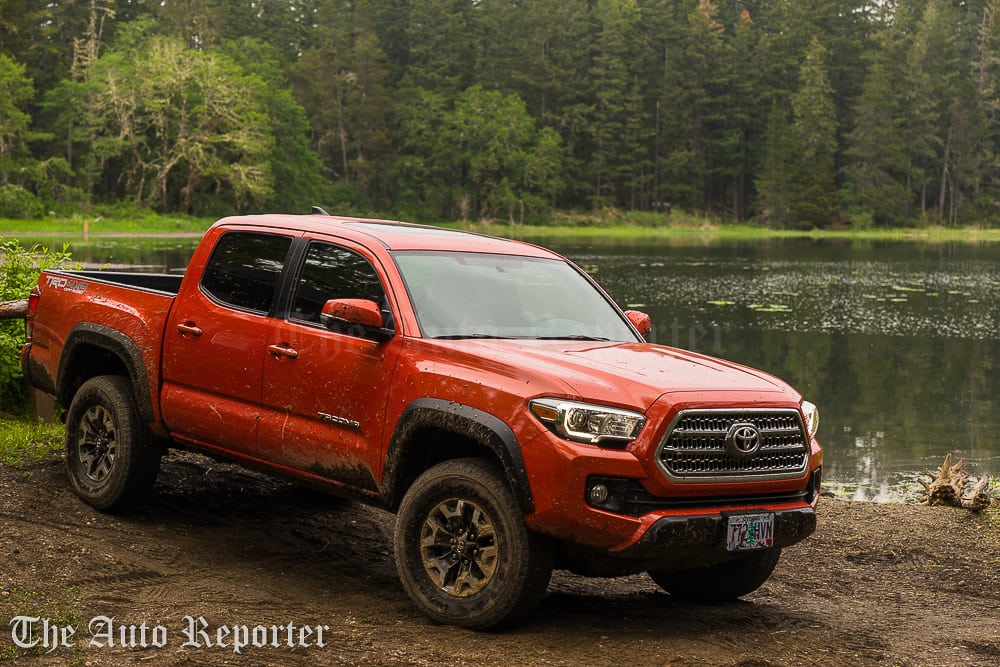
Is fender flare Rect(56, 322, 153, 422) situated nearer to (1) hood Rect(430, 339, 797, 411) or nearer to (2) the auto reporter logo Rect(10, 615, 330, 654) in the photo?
(2) the auto reporter logo Rect(10, 615, 330, 654)

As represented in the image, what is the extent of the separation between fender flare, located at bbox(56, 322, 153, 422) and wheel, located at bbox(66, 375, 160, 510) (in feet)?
0.41

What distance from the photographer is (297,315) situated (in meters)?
6.75

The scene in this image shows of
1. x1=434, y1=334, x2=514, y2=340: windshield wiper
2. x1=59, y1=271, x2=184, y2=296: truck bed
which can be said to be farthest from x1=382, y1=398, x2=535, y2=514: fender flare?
x1=59, y1=271, x2=184, y2=296: truck bed

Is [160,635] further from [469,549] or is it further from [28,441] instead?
[28,441]

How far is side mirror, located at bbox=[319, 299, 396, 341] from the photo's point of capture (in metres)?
6.06

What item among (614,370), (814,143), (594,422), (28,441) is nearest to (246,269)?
(614,370)

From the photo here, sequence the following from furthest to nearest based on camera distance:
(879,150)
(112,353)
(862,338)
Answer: (879,150), (862,338), (112,353)

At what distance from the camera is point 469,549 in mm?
5777

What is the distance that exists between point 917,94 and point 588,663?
10615 cm

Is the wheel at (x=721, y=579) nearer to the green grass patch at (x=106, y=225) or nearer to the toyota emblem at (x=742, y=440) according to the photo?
the toyota emblem at (x=742, y=440)

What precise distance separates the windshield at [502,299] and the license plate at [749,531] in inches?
59.1

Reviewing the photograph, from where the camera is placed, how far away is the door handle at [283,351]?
6.56 m

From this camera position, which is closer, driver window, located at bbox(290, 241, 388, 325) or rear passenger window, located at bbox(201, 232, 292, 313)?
driver window, located at bbox(290, 241, 388, 325)

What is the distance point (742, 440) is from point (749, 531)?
0.44m
